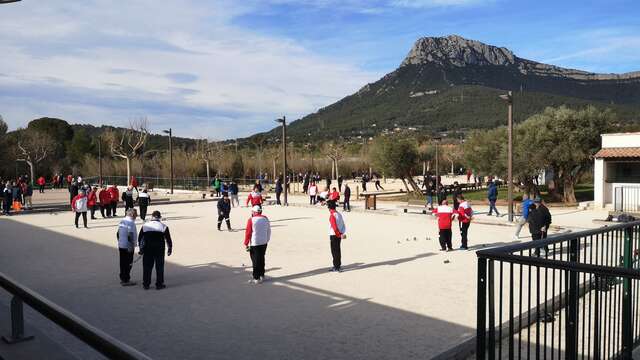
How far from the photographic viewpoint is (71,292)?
9523mm

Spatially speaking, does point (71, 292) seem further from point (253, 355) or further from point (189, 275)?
point (253, 355)

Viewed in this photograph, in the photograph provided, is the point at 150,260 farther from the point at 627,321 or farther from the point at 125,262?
the point at 627,321

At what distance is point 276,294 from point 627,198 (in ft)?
67.2

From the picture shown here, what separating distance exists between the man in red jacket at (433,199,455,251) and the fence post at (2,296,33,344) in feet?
33.0

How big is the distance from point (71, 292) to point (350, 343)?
5.60 metres

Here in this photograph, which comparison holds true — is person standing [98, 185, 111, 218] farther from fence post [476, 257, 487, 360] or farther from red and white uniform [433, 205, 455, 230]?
fence post [476, 257, 487, 360]

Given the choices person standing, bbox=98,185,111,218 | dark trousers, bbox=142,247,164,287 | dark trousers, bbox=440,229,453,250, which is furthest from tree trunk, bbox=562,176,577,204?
dark trousers, bbox=142,247,164,287

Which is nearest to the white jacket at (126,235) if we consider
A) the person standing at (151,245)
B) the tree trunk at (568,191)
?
the person standing at (151,245)

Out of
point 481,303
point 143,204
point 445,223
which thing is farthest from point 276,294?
point 143,204

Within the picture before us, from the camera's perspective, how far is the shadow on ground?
21.2 feet

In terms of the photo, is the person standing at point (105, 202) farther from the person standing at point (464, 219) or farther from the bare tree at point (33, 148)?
the bare tree at point (33, 148)

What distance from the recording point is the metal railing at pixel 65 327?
8.99 feet

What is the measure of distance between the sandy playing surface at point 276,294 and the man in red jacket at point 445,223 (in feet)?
1.20

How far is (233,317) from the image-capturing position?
7.87 m
